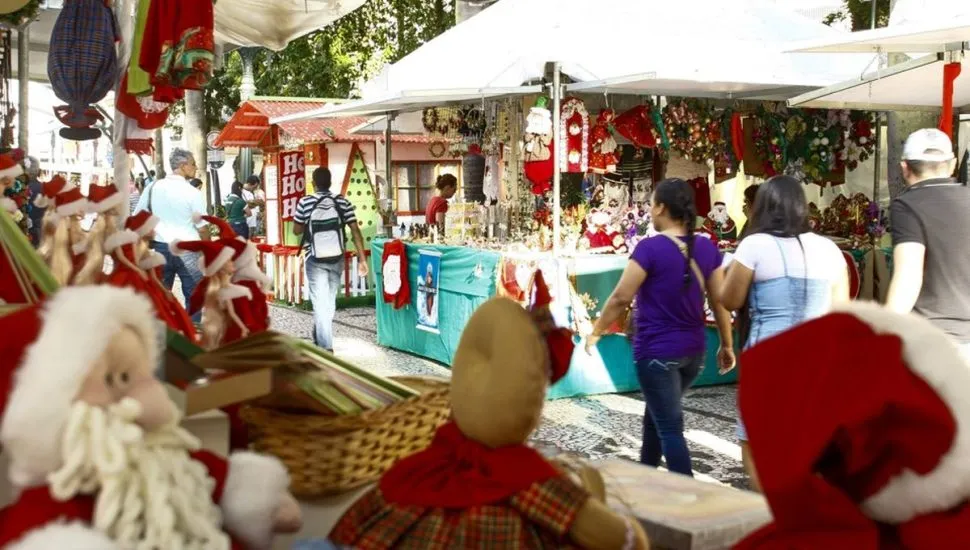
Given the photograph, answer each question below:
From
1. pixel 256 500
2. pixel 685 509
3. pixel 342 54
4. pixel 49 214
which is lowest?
pixel 685 509

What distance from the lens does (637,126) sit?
8.85 metres

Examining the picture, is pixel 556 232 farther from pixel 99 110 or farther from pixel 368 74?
pixel 368 74

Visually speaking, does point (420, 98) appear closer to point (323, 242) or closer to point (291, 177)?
point (323, 242)

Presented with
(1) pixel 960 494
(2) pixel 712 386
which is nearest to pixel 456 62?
(2) pixel 712 386

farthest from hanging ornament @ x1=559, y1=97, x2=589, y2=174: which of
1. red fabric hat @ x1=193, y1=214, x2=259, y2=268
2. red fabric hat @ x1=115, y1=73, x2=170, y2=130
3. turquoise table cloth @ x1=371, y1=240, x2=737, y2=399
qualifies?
red fabric hat @ x1=193, y1=214, x2=259, y2=268

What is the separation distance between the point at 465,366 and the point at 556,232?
5.70 metres

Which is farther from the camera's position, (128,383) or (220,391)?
(220,391)

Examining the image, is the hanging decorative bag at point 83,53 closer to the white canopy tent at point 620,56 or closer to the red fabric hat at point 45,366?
the red fabric hat at point 45,366

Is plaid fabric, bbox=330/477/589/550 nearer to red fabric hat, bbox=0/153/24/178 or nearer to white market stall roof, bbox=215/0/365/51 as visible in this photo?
red fabric hat, bbox=0/153/24/178

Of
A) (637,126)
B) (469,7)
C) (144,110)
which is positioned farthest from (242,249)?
(469,7)

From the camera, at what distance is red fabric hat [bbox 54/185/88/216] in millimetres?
3158

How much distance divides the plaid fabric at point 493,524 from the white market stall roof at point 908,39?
437cm

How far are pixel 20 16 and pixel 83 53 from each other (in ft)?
3.07

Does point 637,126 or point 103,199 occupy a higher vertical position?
point 637,126
